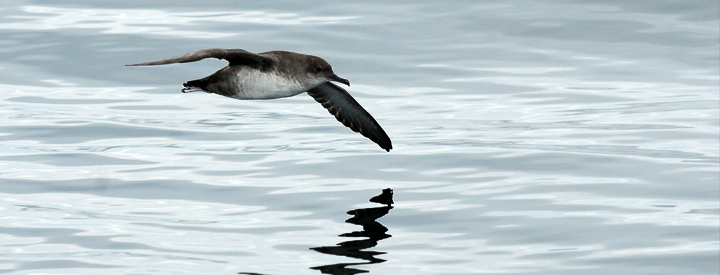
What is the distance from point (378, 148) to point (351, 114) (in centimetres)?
104

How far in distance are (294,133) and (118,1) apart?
9.05m

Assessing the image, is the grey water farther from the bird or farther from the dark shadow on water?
the bird

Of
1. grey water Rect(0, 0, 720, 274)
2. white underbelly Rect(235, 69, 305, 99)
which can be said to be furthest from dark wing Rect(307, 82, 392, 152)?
white underbelly Rect(235, 69, 305, 99)

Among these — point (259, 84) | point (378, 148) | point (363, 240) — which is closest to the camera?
point (363, 240)

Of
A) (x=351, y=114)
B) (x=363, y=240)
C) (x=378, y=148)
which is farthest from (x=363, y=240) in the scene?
(x=378, y=148)

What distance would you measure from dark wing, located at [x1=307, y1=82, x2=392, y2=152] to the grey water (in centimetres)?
31

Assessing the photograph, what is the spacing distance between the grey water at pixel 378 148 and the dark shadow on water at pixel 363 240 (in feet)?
0.18

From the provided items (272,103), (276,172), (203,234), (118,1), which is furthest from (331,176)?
(118,1)

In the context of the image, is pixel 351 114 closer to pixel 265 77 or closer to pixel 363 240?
pixel 265 77

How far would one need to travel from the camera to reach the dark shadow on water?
7.45 m

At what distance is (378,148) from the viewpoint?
11703 millimetres

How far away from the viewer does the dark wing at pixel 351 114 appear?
10.6 meters

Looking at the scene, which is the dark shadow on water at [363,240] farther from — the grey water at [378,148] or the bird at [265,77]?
the bird at [265,77]

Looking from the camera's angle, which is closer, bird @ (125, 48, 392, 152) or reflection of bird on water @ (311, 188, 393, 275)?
reflection of bird on water @ (311, 188, 393, 275)
